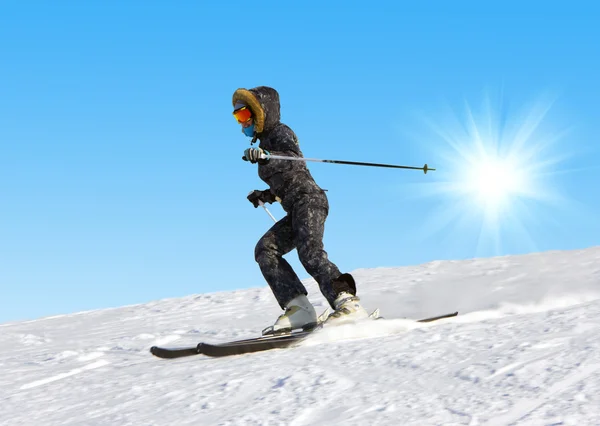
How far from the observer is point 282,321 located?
566 cm

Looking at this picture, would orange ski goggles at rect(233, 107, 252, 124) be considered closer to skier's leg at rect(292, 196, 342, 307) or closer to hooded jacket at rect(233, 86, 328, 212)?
hooded jacket at rect(233, 86, 328, 212)

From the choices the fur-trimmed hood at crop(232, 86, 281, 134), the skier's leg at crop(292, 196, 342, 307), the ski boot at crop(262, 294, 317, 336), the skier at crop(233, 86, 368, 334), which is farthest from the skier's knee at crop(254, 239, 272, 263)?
the fur-trimmed hood at crop(232, 86, 281, 134)

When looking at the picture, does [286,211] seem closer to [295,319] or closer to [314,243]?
[314,243]

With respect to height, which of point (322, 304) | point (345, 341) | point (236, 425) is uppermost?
point (322, 304)

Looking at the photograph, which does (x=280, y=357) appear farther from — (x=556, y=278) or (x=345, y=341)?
(x=556, y=278)

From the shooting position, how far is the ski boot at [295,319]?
561 cm

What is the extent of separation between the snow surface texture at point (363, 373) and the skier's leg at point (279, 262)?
0.75 meters

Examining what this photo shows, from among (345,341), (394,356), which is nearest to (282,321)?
(345,341)

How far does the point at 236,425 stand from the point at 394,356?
3.86 ft

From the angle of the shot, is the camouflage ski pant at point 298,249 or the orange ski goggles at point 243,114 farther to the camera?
the orange ski goggles at point 243,114

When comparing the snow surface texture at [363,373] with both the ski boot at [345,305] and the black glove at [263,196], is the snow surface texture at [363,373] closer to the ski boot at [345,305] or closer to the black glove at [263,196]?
the ski boot at [345,305]

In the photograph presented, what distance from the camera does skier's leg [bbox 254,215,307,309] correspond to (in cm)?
573

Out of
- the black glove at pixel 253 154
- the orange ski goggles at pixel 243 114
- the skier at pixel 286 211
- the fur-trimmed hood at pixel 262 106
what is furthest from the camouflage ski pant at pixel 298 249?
the orange ski goggles at pixel 243 114

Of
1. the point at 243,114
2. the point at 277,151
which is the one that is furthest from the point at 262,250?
the point at 243,114
